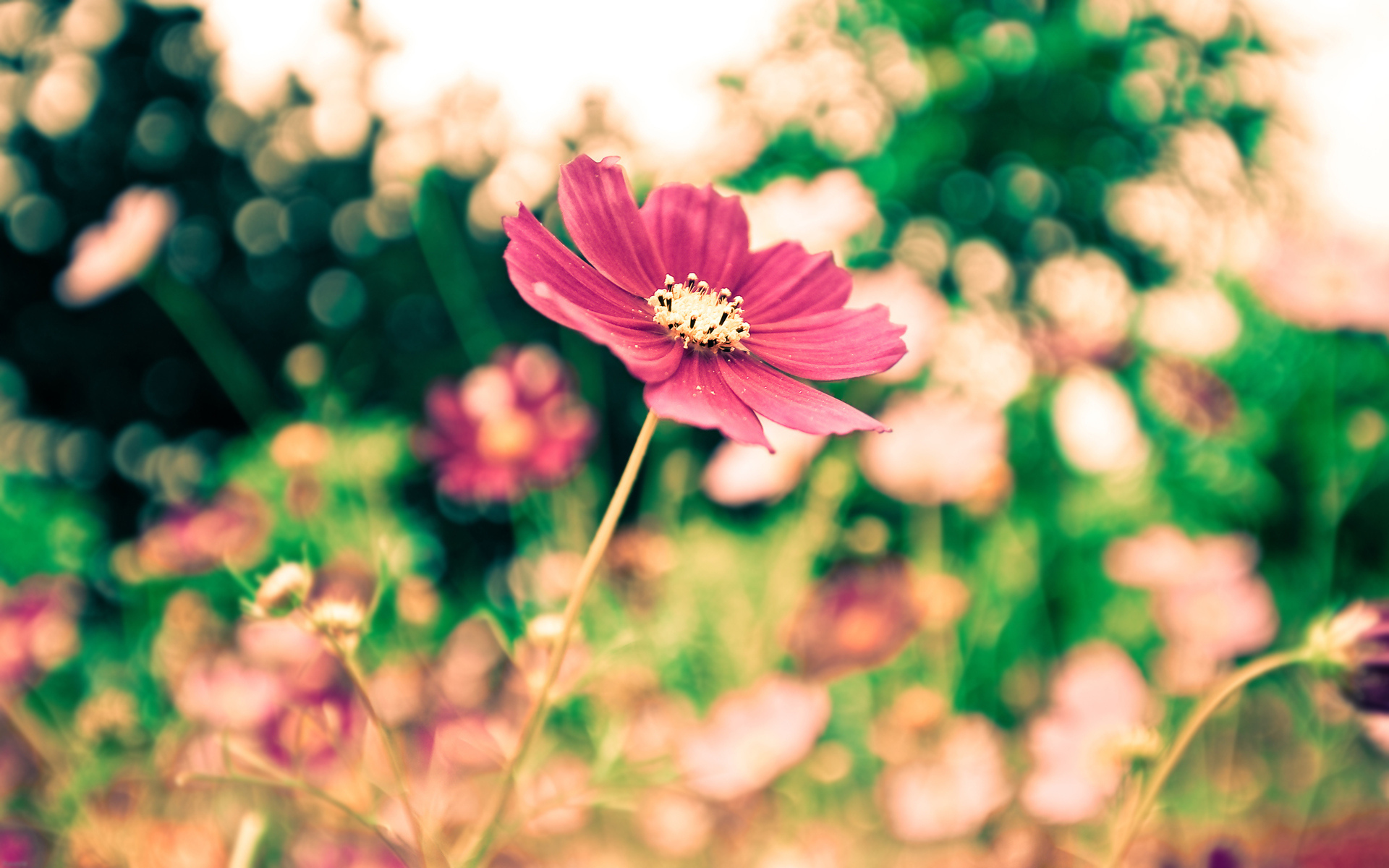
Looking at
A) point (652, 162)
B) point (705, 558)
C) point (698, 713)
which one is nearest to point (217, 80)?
point (652, 162)

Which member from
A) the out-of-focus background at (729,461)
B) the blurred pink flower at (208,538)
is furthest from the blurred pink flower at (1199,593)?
the blurred pink flower at (208,538)

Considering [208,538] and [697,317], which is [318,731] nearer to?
[208,538]

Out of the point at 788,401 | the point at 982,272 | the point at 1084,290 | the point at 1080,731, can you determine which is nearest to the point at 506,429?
the point at 788,401

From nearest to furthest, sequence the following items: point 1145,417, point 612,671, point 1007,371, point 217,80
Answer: point 612,671
point 1007,371
point 1145,417
point 217,80

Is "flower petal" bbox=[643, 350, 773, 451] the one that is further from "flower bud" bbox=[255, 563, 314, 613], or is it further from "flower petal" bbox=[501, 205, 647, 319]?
"flower bud" bbox=[255, 563, 314, 613]

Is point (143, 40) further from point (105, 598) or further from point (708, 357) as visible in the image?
point (708, 357)
